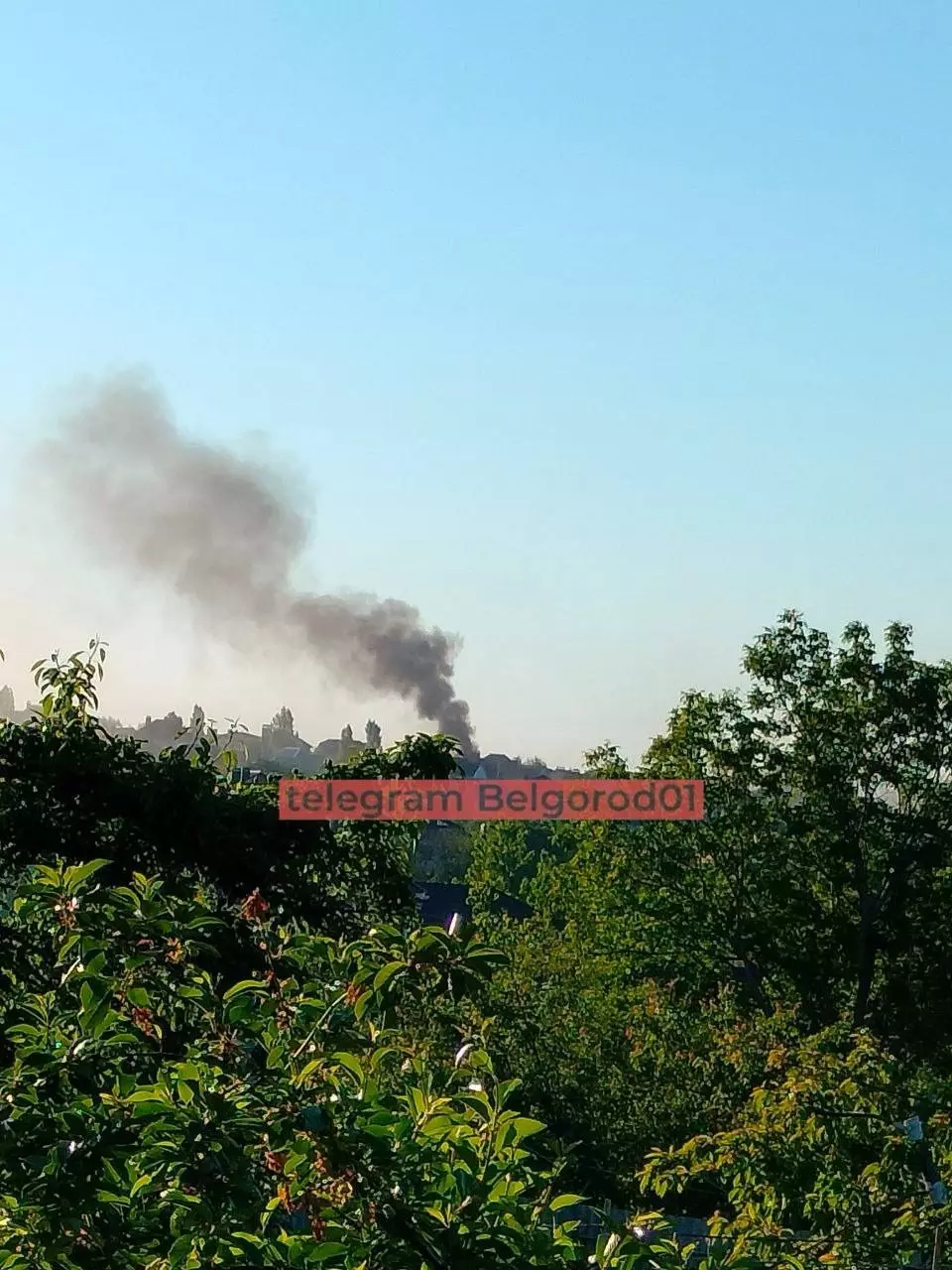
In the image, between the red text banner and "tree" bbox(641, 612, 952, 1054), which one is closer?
the red text banner

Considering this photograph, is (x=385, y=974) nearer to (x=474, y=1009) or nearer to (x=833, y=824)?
(x=474, y=1009)

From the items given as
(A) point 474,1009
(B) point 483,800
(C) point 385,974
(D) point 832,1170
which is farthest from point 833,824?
(B) point 483,800

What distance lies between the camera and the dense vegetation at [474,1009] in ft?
12.3

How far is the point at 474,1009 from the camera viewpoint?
12.2 metres

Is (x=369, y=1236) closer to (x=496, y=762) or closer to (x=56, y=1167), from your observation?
(x=56, y=1167)

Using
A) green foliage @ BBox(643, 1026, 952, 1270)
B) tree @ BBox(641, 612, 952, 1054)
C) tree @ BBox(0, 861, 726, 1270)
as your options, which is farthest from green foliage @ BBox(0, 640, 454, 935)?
tree @ BBox(641, 612, 952, 1054)

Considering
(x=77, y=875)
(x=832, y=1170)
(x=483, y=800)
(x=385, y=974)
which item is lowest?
(x=832, y=1170)

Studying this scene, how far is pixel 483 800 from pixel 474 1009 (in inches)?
1923

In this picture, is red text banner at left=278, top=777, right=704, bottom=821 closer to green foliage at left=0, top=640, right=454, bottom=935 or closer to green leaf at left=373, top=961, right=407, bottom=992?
green foliage at left=0, top=640, right=454, bottom=935

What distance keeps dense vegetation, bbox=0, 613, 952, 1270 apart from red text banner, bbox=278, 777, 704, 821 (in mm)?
194

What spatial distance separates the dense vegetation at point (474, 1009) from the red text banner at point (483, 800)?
0.19 m

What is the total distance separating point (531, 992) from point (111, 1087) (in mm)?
27310

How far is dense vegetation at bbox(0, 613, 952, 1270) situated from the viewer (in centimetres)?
376

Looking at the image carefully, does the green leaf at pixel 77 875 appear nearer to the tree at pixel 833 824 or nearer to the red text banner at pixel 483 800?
the red text banner at pixel 483 800
